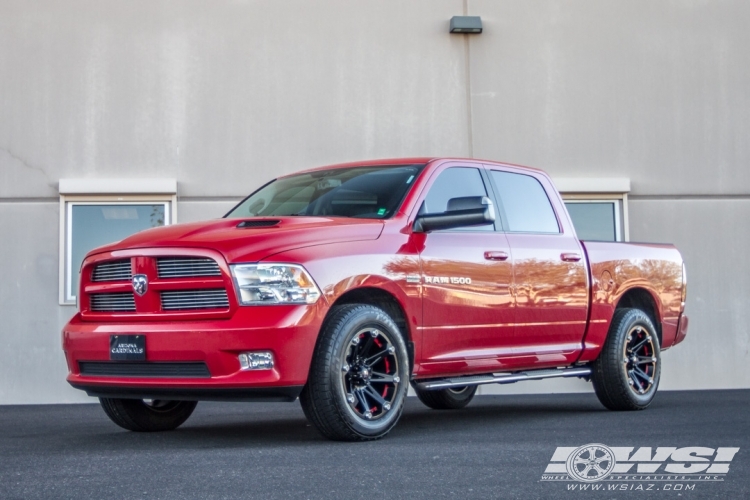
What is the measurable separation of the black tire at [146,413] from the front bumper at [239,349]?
109 centimetres

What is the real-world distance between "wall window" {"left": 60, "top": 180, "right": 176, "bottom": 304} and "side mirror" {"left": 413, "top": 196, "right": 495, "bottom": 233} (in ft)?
20.4

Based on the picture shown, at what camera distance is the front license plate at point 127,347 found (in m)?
6.12

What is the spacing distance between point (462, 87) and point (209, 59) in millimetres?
2920

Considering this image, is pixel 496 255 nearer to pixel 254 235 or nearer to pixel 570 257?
pixel 570 257

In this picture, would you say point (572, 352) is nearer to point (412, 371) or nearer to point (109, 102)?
point (412, 371)

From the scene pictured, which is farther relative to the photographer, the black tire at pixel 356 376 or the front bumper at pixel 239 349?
the black tire at pixel 356 376

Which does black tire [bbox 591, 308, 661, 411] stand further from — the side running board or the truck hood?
the truck hood

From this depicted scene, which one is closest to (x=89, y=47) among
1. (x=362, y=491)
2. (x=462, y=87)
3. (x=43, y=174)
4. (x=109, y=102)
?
(x=109, y=102)

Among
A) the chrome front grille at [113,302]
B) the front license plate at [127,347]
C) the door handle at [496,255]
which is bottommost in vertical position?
the front license plate at [127,347]

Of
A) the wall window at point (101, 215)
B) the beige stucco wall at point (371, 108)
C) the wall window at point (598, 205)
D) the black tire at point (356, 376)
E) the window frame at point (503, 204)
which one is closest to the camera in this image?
the black tire at point (356, 376)

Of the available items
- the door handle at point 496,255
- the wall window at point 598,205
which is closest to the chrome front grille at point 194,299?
the door handle at point 496,255

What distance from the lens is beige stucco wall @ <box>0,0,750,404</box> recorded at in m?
12.6

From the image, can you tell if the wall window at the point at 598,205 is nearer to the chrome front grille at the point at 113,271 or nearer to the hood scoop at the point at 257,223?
the hood scoop at the point at 257,223

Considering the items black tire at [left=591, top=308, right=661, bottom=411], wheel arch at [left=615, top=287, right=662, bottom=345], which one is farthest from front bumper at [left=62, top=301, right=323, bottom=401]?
wheel arch at [left=615, top=287, right=662, bottom=345]
